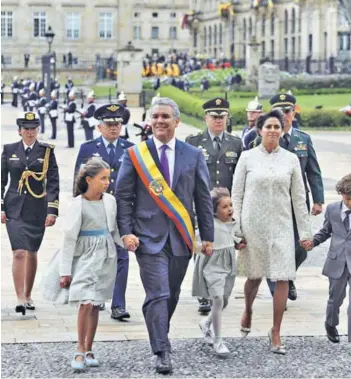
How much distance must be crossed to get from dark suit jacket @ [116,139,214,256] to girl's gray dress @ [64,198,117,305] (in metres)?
0.18

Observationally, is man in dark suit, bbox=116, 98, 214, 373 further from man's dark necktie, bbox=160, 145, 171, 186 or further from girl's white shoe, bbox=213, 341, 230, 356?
girl's white shoe, bbox=213, 341, 230, 356

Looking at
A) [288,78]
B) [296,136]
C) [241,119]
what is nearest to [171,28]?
[288,78]

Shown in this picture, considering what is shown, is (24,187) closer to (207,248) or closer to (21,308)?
(21,308)

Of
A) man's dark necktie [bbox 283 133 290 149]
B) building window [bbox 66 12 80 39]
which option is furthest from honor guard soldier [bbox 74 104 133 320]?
building window [bbox 66 12 80 39]

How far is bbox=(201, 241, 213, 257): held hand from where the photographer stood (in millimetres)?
7887

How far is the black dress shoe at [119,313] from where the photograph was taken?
9.16m

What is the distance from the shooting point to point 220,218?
27.6 feet

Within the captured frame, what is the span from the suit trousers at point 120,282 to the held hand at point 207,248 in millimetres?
1440

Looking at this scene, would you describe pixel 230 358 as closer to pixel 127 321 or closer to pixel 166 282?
pixel 166 282

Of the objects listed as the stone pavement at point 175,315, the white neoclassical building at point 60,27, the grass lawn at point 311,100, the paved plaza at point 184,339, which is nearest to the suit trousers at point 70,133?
the grass lawn at point 311,100

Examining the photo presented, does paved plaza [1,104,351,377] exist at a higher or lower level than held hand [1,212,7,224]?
lower

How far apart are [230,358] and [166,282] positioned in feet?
2.42

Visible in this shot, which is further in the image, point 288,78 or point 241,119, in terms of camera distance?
point 288,78

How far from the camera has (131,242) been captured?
7570 millimetres
